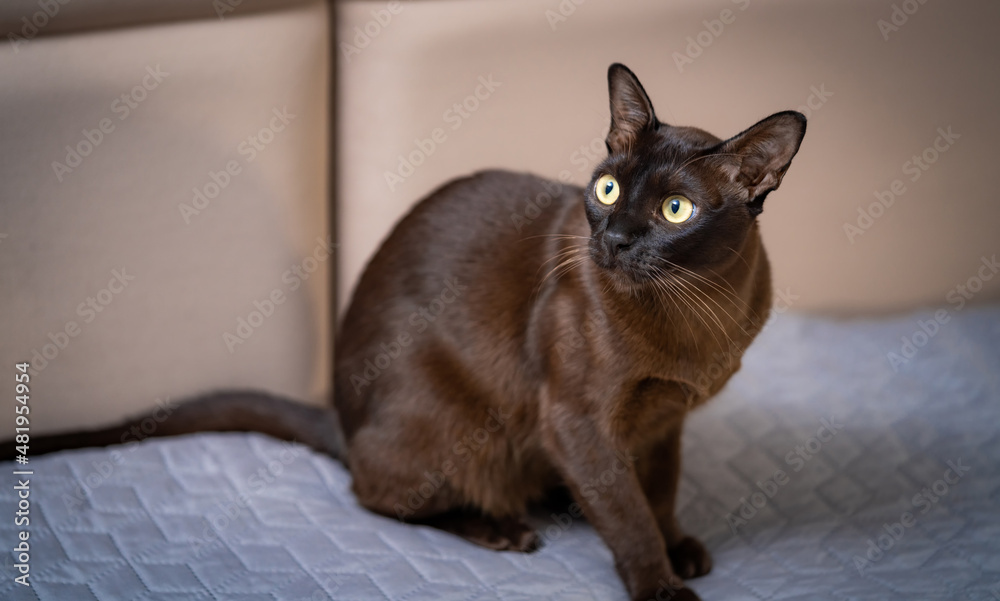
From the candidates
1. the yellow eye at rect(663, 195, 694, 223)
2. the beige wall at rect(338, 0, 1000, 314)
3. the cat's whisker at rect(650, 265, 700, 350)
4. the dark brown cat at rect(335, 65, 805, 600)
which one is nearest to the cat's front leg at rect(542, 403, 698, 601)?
the dark brown cat at rect(335, 65, 805, 600)

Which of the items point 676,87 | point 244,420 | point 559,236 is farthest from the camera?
point 676,87

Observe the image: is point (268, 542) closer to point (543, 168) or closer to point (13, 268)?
point (13, 268)

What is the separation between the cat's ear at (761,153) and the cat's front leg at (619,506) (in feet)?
1.15

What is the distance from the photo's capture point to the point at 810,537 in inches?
48.6

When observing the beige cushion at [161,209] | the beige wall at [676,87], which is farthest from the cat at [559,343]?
the beige wall at [676,87]

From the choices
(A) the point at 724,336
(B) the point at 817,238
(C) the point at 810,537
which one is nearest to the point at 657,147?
(A) the point at 724,336

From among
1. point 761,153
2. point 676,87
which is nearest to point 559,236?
point 761,153

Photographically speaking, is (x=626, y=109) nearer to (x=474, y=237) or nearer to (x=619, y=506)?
(x=474, y=237)

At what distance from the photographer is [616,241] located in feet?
3.17

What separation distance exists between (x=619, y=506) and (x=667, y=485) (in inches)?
6.7

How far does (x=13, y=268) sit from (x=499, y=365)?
0.78 metres

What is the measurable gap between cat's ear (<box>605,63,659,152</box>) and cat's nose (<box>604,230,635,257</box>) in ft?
0.46

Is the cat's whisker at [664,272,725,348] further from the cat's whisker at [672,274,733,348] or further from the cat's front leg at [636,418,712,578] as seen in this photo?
the cat's front leg at [636,418,712,578]

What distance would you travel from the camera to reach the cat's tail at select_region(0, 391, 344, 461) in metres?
1.42
